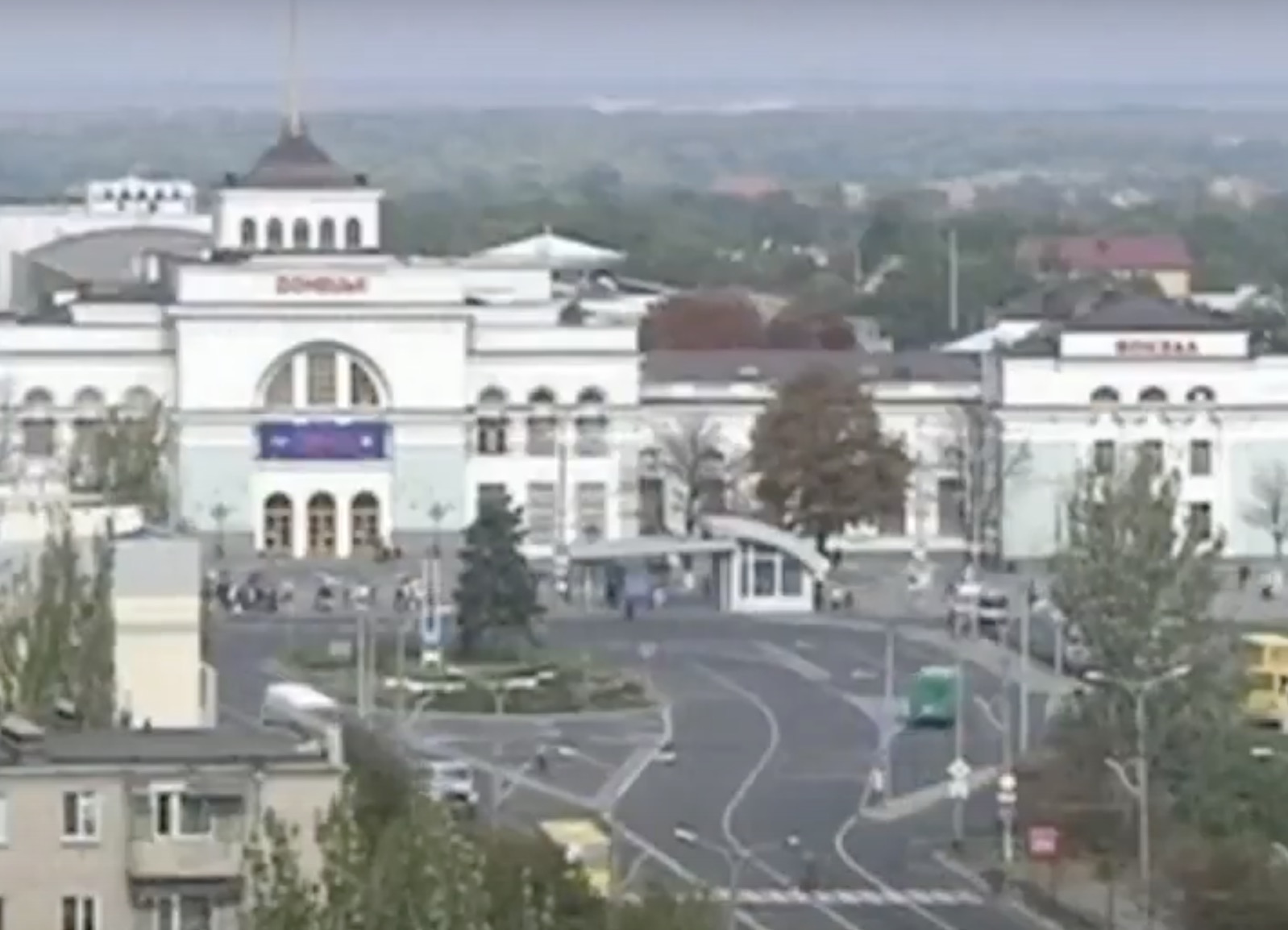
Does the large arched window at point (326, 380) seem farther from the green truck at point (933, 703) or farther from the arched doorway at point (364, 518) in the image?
the green truck at point (933, 703)

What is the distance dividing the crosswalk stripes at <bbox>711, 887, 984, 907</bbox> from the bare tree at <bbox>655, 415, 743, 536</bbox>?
10.00 m

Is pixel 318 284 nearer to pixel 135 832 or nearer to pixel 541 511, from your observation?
pixel 541 511

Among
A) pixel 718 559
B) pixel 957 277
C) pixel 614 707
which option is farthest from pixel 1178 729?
pixel 957 277

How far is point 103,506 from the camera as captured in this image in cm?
1322

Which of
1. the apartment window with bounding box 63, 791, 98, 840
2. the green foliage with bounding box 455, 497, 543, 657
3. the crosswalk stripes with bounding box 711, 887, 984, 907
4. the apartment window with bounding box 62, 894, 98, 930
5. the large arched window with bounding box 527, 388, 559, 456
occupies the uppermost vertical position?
the large arched window with bounding box 527, 388, 559, 456

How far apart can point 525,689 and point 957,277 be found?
62.8 ft

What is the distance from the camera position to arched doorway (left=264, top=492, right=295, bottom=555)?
70.0 ft

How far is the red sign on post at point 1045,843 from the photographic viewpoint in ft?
38.7

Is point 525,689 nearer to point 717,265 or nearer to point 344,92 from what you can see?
point 717,265

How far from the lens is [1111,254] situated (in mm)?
37469

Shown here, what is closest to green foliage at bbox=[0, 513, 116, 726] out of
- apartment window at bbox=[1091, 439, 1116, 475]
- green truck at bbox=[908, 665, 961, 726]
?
green truck at bbox=[908, 665, 961, 726]

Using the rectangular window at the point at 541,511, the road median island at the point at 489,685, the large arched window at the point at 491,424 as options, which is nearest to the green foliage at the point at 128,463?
the road median island at the point at 489,685

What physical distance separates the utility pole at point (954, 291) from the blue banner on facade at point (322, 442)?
9191 millimetres

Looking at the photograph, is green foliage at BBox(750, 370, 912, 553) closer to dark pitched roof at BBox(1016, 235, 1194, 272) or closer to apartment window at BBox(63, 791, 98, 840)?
apartment window at BBox(63, 791, 98, 840)
